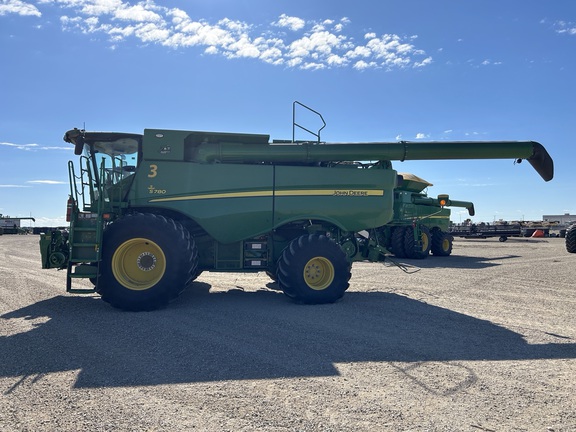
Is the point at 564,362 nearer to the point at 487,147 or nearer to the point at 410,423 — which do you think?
the point at 410,423

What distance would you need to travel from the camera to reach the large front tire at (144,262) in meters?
7.54

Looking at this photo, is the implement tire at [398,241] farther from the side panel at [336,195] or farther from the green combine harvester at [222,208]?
the side panel at [336,195]

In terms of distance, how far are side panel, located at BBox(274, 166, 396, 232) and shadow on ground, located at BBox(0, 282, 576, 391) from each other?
1.85m

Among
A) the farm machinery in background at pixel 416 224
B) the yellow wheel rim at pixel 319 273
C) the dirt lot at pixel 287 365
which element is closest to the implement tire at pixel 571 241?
the farm machinery in background at pixel 416 224

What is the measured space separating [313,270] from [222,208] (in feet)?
7.18

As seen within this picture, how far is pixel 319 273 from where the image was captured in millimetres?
8578

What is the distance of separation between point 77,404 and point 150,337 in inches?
81.2

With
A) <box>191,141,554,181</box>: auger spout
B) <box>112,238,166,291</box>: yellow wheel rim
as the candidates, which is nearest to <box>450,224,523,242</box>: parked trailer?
<box>191,141,554,181</box>: auger spout

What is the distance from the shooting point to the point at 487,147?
9.23 meters

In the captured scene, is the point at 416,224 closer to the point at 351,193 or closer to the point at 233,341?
the point at 351,193

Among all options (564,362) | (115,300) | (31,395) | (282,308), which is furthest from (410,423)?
(115,300)

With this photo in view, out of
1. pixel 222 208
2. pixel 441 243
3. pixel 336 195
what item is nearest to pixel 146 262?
pixel 222 208

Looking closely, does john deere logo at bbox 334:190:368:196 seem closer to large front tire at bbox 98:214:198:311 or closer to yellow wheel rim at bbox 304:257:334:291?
yellow wheel rim at bbox 304:257:334:291

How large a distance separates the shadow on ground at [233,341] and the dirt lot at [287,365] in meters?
0.03
